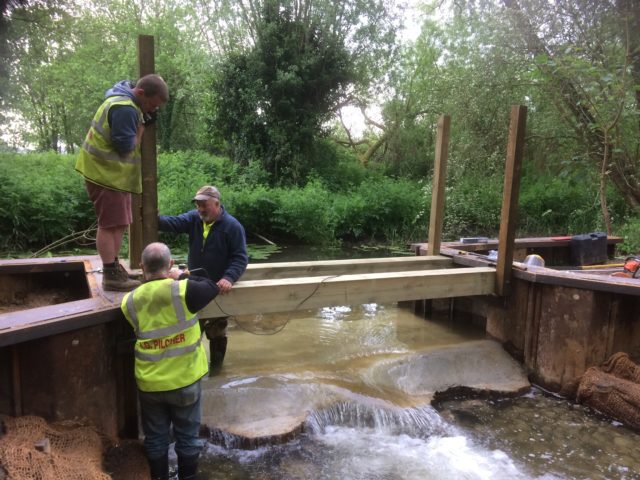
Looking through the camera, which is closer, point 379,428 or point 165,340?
point 165,340

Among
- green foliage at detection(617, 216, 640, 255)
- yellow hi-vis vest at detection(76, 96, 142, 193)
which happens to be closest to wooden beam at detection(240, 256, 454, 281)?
yellow hi-vis vest at detection(76, 96, 142, 193)

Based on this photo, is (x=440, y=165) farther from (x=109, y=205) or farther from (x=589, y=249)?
(x=109, y=205)

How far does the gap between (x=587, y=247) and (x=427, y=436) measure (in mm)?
5074

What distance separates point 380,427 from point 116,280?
2478mm

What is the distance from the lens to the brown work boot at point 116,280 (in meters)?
3.85

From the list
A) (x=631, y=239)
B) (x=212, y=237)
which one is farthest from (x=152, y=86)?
(x=631, y=239)

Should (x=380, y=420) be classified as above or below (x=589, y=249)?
below

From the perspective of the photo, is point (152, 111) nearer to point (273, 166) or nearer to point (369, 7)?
point (273, 166)

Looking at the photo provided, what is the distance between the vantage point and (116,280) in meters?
3.87

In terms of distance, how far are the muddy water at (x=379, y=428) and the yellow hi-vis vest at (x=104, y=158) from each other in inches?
77.5

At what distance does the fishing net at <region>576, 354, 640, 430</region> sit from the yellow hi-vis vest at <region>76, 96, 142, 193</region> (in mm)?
4400

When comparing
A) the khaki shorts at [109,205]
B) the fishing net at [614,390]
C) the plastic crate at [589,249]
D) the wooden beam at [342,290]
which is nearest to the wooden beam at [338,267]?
the wooden beam at [342,290]

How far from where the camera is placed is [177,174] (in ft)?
47.3

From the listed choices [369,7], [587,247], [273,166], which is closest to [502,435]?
[587,247]
